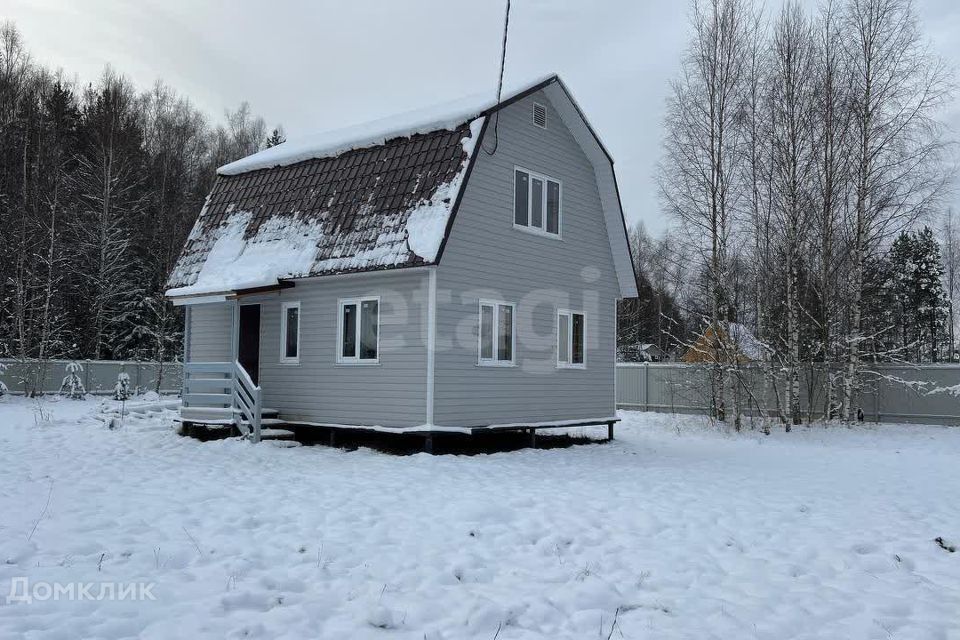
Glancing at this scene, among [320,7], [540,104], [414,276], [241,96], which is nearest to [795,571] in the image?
[414,276]

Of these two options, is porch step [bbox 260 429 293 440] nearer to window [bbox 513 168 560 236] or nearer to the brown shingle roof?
the brown shingle roof

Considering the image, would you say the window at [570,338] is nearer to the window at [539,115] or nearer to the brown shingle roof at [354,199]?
the window at [539,115]

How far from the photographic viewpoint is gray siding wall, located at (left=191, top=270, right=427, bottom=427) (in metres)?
12.8

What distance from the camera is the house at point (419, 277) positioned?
42.1 feet

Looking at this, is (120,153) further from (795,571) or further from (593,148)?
(795,571)

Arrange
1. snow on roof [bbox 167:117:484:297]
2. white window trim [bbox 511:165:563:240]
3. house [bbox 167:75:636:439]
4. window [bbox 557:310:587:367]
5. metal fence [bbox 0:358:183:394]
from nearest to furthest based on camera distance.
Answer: snow on roof [bbox 167:117:484:297] → house [bbox 167:75:636:439] → white window trim [bbox 511:165:563:240] → window [bbox 557:310:587:367] → metal fence [bbox 0:358:183:394]

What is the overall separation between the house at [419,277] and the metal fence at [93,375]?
11.9 meters

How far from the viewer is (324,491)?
908 cm

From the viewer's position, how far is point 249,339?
1592cm

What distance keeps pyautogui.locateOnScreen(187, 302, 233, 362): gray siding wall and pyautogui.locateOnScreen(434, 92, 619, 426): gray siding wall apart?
5519 millimetres

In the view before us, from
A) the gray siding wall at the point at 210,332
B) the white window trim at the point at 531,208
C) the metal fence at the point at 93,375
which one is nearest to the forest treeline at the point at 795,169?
the white window trim at the point at 531,208

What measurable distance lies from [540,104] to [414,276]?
474cm

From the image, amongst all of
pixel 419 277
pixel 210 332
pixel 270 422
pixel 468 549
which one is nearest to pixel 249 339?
pixel 210 332

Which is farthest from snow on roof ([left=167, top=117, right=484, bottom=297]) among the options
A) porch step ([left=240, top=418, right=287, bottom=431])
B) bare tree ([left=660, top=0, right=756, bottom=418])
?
bare tree ([left=660, top=0, right=756, bottom=418])
